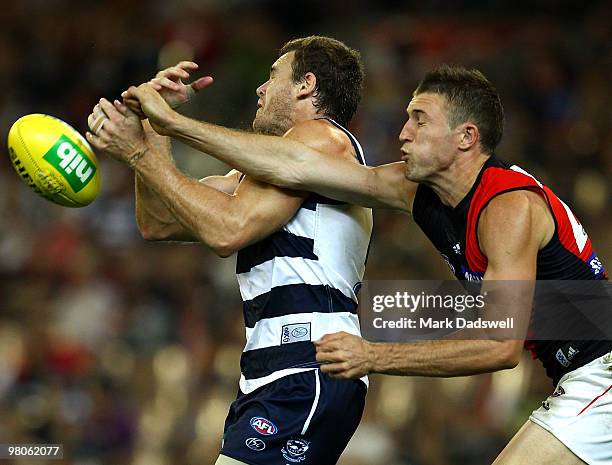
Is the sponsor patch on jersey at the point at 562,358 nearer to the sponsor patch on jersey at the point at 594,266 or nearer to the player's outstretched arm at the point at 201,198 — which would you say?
the sponsor patch on jersey at the point at 594,266

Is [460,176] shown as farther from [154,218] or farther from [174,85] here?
[154,218]

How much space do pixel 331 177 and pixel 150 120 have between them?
0.92 m

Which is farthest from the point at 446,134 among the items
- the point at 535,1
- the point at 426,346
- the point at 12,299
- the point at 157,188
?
the point at 535,1

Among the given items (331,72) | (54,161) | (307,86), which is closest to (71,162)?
(54,161)

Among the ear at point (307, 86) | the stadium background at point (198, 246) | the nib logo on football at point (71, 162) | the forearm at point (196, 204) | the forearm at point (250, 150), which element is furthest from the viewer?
the stadium background at point (198, 246)

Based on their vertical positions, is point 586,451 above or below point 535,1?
below

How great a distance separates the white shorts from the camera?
462 centimetres

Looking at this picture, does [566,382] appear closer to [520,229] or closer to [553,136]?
[520,229]

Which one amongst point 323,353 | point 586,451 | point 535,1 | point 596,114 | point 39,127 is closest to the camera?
point 323,353

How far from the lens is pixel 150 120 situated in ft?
16.1

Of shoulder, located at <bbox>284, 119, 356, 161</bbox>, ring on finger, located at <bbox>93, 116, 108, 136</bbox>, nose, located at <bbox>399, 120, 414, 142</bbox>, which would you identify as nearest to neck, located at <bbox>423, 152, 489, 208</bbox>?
nose, located at <bbox>399, 120, 414, 142</bbox>

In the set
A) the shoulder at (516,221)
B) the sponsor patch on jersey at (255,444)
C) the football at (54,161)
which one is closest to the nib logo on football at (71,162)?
the football at (54,161)

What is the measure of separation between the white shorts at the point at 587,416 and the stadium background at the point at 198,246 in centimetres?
282

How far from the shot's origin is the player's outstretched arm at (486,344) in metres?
4.15
